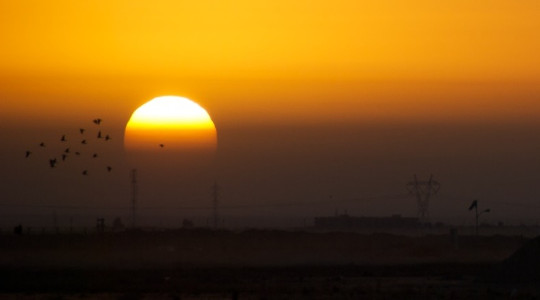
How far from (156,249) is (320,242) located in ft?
56.6

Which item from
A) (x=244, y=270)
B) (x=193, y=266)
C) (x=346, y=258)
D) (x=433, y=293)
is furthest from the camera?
(x=346, y=258)

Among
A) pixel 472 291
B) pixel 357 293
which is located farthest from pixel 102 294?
pixel 472 291

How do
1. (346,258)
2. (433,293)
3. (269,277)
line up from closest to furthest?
1. (433,293)
2. (269,277)
3. (346,258)

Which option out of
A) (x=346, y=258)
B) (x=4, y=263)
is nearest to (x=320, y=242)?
(x=346, y=258)

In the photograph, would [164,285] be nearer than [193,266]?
Yes

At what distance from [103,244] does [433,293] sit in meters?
51.0

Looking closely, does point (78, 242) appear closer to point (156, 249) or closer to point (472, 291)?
point (156, 249)

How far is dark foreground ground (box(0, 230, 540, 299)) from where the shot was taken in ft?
174

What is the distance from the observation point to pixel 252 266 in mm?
81562

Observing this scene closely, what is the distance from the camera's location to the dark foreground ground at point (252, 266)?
174 feet

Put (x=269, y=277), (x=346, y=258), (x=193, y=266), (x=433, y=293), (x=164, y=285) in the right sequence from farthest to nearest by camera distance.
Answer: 1. (x=346, y=258)
2. (x=193, y=266)
3. (x=269, y=277)
4. (x=164, y=285)
5. (x=433, y=293)

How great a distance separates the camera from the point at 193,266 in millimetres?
81062

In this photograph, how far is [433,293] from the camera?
51.2 meters

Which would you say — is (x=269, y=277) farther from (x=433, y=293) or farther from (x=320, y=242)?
(x=320, y=242)
